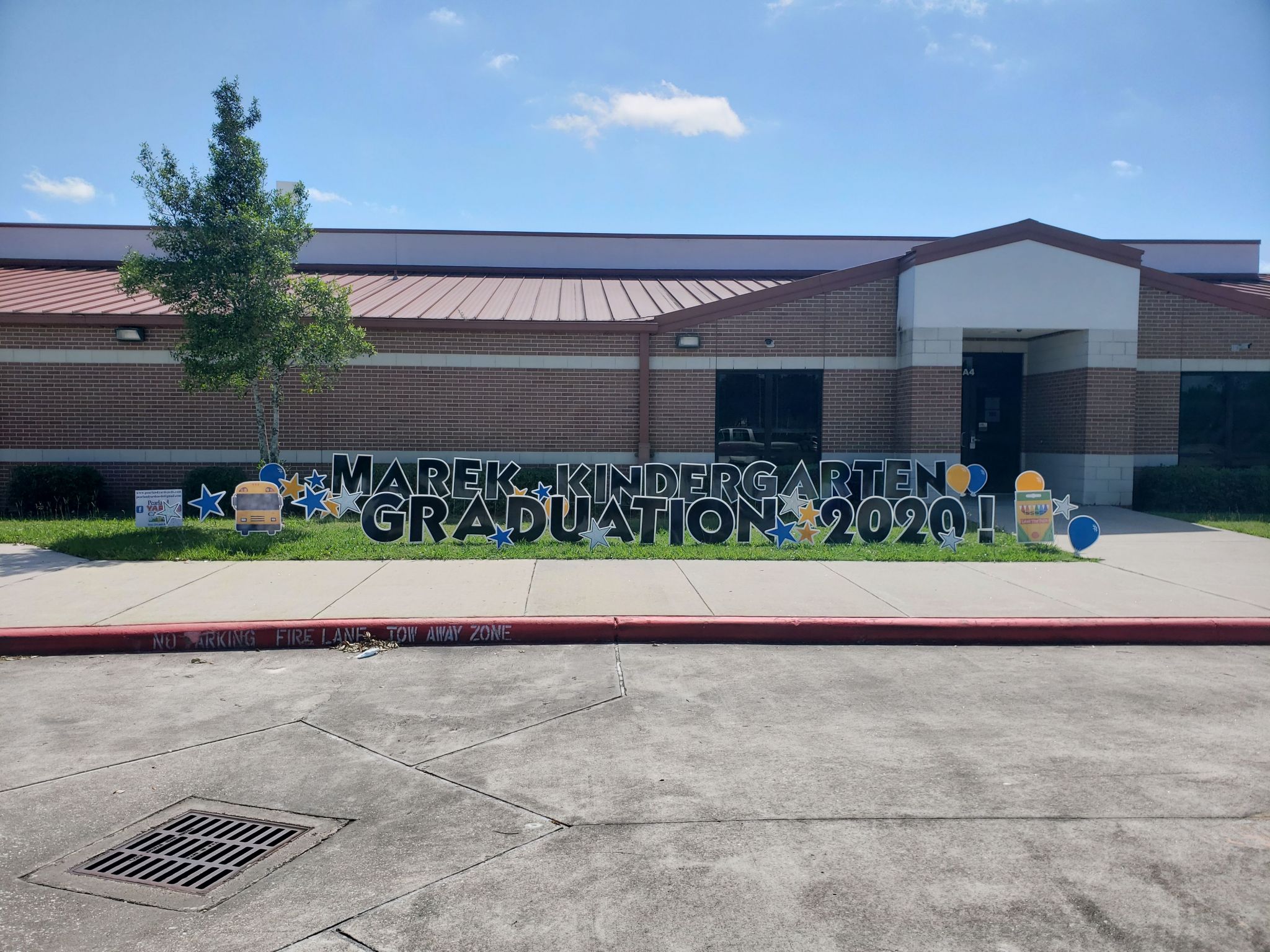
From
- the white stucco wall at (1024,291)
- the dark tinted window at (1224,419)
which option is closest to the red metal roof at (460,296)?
the white stucco wall at (1024,291)

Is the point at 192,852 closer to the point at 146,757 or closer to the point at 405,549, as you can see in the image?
the point at 146,757

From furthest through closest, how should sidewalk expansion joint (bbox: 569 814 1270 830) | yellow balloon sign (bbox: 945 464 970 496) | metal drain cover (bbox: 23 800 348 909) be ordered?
yellow balloon sign (bbox: 945 464 970 496) → sidewalk expansion joint (bbox: 569 814 1270 830) → metal drain cover (bbox: 23 800 348 909)

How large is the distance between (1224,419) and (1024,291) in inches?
211

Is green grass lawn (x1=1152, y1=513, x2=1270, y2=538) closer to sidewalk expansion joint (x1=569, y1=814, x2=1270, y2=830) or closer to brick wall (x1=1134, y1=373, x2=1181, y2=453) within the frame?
brick wall (x1=1134, y1=373, x2=1181, y2=453)

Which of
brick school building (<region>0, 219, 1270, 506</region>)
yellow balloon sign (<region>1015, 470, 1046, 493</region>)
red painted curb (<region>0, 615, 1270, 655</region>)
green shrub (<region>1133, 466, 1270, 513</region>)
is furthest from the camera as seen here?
brick school building (<region>0, 219, 1270, 506</region>)

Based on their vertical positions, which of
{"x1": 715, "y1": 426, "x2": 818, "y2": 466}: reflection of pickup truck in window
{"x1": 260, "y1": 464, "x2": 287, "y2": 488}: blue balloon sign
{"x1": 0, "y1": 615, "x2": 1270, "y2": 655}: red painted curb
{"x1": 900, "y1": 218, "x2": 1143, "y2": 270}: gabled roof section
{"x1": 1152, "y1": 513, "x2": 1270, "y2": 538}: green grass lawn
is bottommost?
{"x1": 0, "y1": 615, "x2": 1270, "y2": 655}: red painted curb

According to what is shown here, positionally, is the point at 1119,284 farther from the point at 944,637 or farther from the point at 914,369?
the point at 944,637

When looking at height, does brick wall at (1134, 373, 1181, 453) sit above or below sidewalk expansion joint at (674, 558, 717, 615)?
above

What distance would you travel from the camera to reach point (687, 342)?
16766 mm

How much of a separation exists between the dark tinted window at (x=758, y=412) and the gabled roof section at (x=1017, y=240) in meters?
3.07

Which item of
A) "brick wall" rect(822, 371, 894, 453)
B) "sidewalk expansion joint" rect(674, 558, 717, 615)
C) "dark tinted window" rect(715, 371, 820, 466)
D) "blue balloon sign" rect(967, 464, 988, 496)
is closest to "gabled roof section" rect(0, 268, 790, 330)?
"dark tinted window" rect(715, 371, 820, 466)

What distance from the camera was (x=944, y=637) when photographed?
7.82 metres

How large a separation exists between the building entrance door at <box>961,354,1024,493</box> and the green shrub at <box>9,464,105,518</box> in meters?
17.6

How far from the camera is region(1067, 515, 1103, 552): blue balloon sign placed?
11.5m
